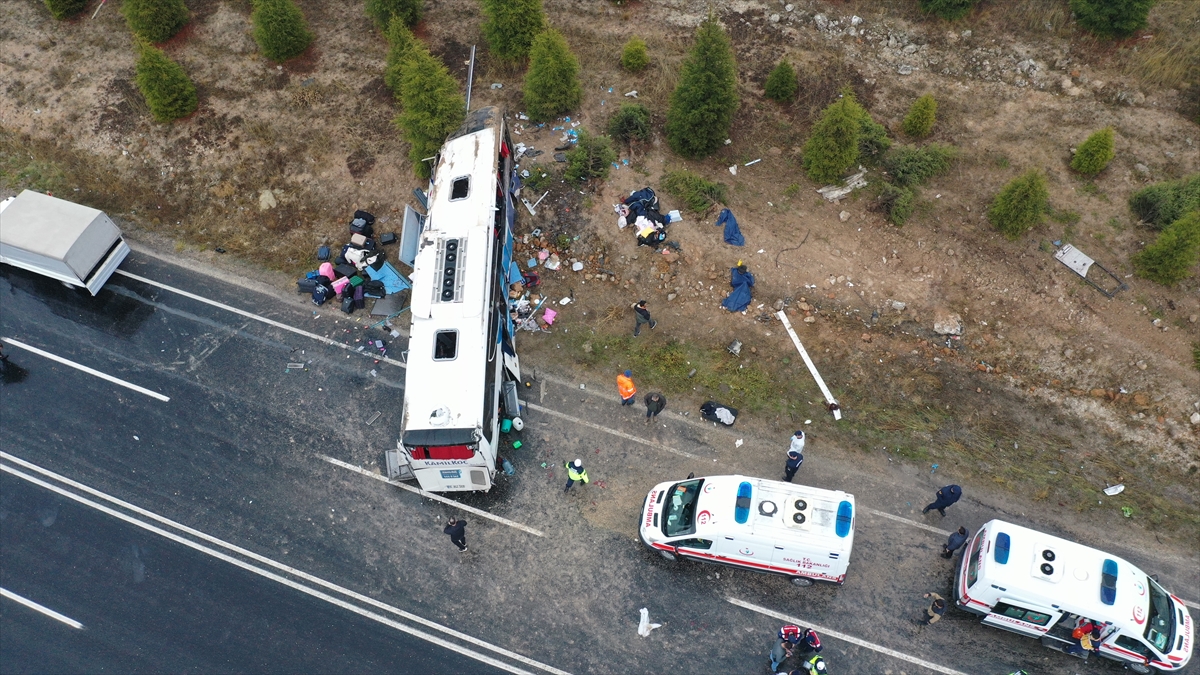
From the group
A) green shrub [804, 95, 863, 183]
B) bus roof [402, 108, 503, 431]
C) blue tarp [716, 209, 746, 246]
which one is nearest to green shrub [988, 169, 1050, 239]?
green shrub [804, 95, 863, 183]

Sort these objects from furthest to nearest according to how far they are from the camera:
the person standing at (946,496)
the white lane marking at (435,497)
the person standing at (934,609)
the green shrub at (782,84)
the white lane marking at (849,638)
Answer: the green shrub at (782,84) → the white lane marking at (435,497) → the person standing at (946,496) → the person standing at (934,609) → the white lane marking at (849,638)

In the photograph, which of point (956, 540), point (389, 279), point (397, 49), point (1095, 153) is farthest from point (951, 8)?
point (389, 279)

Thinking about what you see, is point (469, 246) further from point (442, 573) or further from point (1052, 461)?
point (1052, 461)

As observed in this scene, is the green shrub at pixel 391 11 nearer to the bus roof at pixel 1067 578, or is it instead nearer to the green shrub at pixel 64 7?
the green shrub at pixel 64 7

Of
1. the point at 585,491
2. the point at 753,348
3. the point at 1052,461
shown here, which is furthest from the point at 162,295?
the point at 1052,461

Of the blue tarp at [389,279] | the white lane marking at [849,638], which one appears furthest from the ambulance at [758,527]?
the blue tarp at [389,279]

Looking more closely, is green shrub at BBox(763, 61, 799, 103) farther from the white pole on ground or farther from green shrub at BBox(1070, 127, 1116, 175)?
green shrub at BBox(1070, 127, 1116, 175)
